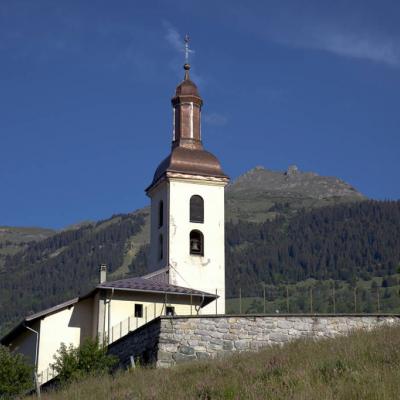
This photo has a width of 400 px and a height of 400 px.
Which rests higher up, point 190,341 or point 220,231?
point 220,231

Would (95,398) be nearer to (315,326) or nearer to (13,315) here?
(315,326)

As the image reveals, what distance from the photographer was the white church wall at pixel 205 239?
42.5 m

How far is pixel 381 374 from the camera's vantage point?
16688 millimetres

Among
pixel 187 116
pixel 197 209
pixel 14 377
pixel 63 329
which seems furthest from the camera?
pixel 187 116

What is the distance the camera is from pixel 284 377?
1783 cm

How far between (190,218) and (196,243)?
1.33m

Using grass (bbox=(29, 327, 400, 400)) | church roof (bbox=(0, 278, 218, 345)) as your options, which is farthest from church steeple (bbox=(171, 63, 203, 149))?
grass (bbox=(29, 327, 400, 400))

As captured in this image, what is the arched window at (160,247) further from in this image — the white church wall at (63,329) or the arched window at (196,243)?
the white church wall at (63,329)

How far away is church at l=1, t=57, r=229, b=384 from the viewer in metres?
36.0

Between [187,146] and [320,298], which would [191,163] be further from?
[320,298]

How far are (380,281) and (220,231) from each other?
145 metres

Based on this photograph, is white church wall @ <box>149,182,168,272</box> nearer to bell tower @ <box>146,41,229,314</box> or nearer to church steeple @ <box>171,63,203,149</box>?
bell tower @ <box>146,41,229,314</box>

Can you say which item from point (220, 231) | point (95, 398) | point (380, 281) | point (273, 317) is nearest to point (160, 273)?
point (220, 231)

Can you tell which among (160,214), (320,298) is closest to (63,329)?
(160,214)
